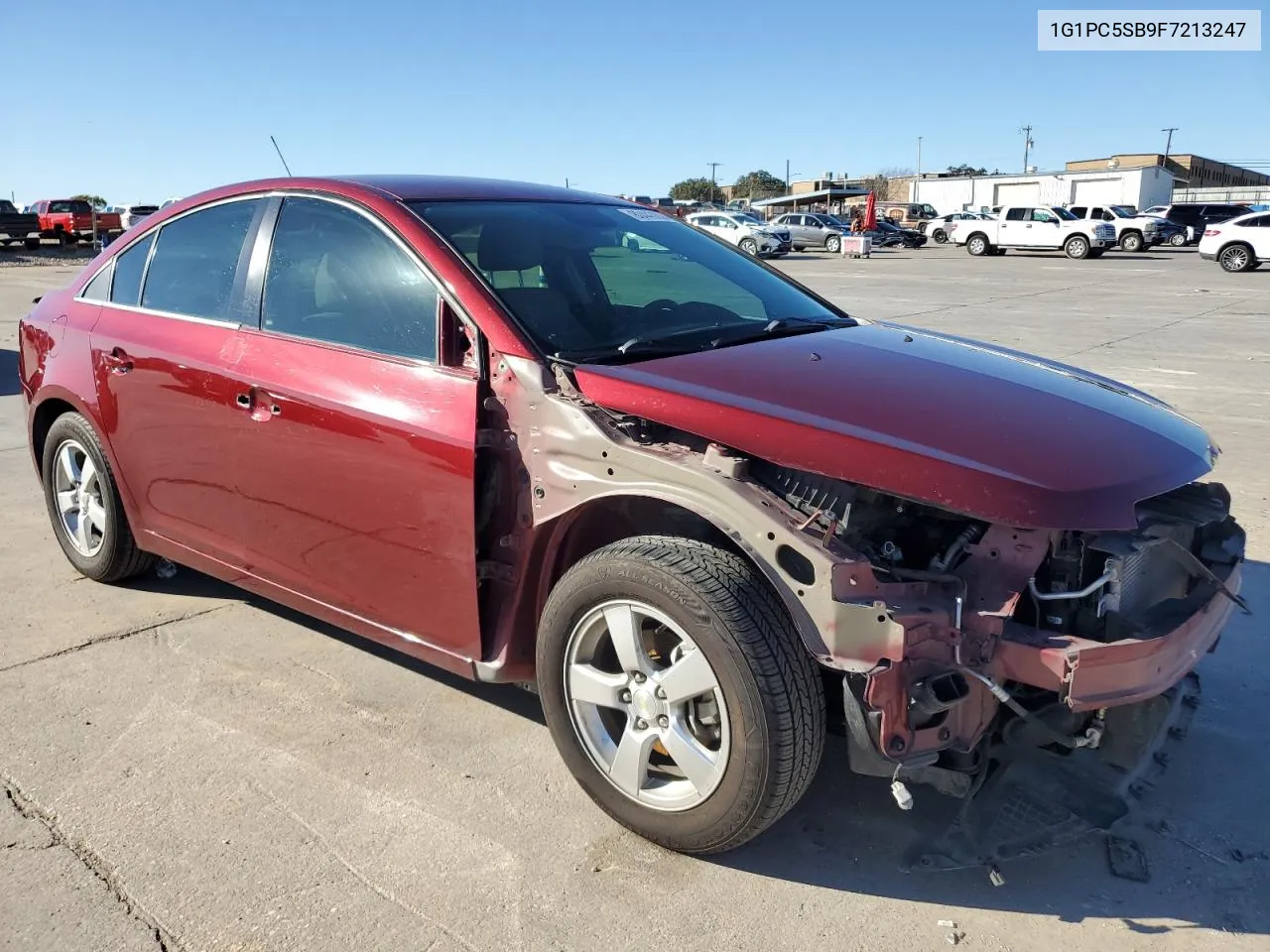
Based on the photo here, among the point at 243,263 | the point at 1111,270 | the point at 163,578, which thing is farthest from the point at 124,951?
the point at 1111,270

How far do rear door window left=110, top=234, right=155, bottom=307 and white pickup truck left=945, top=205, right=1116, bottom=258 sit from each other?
35.3 metres

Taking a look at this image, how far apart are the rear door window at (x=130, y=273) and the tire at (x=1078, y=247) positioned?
35.2m

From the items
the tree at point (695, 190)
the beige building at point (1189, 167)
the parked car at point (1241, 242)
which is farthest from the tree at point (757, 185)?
the parked car at point (1241, 242)

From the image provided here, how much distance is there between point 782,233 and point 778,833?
3873 centimetres

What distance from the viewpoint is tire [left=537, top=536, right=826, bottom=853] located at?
97.0 inches

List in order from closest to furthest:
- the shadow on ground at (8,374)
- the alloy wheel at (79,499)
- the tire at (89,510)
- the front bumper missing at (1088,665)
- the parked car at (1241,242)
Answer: the front bumper missing at (1088,665), the tire at (89,510), the alloy wheel at (79,499), the shadow on ground at (8,374), the parked car at (1241,242)

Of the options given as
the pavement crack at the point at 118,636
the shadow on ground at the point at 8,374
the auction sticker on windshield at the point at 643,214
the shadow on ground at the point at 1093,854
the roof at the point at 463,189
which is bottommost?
the shadow on ground at the point at 1093,854

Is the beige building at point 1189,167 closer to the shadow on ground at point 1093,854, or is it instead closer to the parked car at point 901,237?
the parked car at point 901,237

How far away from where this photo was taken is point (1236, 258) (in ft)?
90.5

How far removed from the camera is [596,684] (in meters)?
2.78

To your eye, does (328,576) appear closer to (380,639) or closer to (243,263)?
(380,639)

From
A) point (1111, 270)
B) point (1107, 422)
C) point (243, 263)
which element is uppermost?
point (243, 263)

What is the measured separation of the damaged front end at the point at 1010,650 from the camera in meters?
2.37

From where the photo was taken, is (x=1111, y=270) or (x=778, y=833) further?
(x=1111, y=270)
